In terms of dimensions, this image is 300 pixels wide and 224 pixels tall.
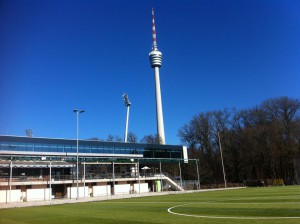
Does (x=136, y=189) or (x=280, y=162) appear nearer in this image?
(x=136, y=189)

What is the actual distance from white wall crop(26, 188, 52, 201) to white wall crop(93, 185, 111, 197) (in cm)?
887

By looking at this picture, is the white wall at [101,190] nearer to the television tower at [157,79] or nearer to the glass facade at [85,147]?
the glass facade at [85,147]

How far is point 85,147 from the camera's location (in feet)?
257

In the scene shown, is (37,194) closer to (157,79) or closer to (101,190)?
(101,190)

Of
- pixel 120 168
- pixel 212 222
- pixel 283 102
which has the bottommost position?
pixel 212 222

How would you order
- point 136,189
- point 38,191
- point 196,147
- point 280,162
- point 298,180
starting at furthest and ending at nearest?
point 196,147, point 280,162, point 298,180, point 136,189, point 38,191

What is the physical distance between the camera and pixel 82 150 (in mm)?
77562

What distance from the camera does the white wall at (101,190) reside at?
6009 cm

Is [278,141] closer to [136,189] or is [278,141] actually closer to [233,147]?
[233,147]

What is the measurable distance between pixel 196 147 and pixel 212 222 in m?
81.9

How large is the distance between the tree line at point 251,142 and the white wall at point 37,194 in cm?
4847

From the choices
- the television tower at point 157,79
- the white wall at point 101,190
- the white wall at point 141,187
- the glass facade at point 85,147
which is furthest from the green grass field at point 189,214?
the television tower at point 157,79

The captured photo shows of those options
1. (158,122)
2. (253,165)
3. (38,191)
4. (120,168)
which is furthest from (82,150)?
(158,122)

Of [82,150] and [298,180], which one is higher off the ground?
[82,150]
